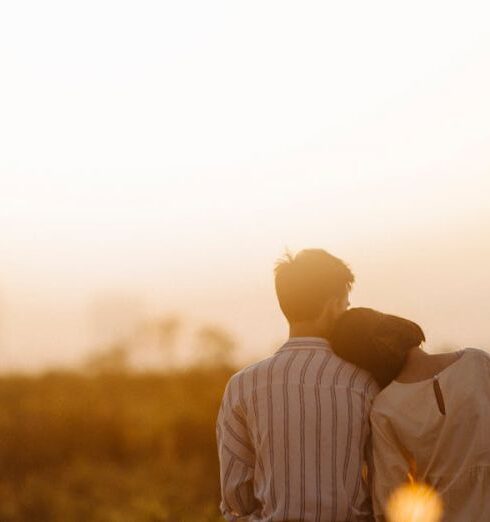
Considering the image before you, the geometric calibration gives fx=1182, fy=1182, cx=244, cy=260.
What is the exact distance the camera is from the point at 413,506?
4359 millimetres

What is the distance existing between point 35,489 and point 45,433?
6.18m

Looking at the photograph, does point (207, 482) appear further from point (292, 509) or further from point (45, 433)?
point (292, 509)

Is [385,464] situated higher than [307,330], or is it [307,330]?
[307,330]

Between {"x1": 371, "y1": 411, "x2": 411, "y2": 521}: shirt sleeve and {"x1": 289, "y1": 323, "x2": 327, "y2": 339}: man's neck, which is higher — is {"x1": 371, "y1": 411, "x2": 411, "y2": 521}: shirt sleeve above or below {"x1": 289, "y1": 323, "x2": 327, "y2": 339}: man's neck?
below

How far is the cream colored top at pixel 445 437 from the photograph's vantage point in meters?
4.29

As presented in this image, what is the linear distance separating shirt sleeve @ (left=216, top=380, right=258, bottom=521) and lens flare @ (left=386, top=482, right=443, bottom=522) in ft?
1.94

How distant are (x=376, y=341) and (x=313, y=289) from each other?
31cm

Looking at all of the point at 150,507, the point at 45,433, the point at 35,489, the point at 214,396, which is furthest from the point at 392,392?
the point at 214,396

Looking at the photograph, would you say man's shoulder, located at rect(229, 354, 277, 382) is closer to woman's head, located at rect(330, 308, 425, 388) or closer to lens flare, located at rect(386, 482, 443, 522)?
woman's head, located at rect(330, 308, 425, 388)

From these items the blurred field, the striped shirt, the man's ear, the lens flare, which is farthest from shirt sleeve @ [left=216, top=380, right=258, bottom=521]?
the blurred field

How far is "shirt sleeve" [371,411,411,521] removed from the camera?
4359mm

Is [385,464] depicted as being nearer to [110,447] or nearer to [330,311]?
[330,311]

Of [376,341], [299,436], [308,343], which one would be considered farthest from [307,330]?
[299,436]

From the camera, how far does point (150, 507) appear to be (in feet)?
43.6
